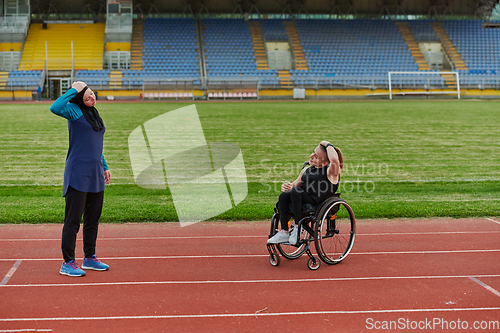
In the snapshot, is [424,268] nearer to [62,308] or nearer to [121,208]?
[62,308]

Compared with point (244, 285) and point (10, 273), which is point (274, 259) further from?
point (10, 273)

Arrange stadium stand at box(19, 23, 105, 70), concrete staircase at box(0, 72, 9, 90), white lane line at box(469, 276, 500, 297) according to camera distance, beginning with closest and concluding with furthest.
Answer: white lane line at box(469, 276, 500, 297) < concrete staircase at box(0, 72, 9, 90) < stadium stand at box(19, 23, 105, 70)

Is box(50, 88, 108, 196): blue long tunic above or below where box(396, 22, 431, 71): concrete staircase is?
below

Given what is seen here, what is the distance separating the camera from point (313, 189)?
17.7 feet

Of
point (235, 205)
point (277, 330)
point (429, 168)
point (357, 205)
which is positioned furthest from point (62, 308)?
point (429, 168)

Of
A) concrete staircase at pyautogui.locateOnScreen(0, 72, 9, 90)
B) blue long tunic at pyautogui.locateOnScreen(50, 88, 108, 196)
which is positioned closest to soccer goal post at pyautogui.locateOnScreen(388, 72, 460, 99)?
concrete staircase at pyautogui.locateOnScreen(0, 72, 9, 90)

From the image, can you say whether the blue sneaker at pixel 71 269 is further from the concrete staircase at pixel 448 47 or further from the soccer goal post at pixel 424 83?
the concrete staircase at pixel 448 47

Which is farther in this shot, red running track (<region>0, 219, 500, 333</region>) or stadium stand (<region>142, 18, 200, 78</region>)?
stadium stand (<region>142, 18, 200, 78</region>)

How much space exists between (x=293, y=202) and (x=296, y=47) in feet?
141

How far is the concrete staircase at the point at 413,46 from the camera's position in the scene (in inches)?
1801

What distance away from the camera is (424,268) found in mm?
5535

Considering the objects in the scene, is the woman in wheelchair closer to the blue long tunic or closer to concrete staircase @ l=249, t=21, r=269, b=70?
the blue long tunic

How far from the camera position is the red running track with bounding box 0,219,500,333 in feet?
13.7

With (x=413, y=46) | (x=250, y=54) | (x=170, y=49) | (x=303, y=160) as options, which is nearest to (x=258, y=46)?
(x=250, y=54)
